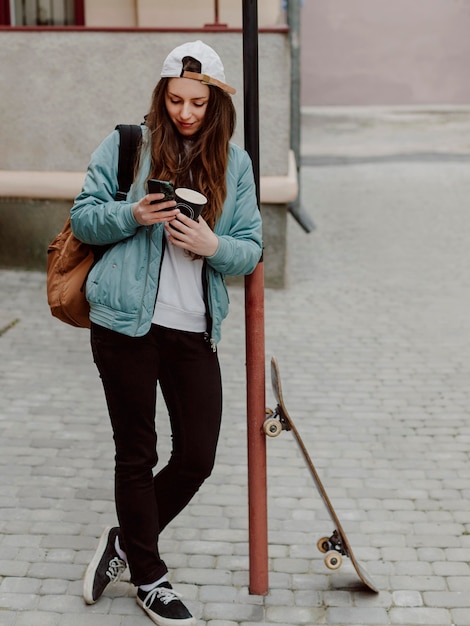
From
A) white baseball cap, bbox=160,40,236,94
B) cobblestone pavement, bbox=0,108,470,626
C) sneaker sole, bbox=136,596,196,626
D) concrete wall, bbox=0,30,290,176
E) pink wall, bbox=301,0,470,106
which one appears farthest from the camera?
pink wall, bbox=301,0,470,106

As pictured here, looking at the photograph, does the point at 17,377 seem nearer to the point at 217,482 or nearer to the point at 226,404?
the point at 226,404

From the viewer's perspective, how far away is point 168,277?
3.20 m

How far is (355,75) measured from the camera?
70.6 feet

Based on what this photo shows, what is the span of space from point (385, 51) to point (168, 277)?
1925cm

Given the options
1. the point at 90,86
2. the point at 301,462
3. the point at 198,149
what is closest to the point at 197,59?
the point at 198,149

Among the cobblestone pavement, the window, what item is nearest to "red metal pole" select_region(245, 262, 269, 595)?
the cobblestone pavement

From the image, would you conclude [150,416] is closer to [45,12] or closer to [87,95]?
[87,95]

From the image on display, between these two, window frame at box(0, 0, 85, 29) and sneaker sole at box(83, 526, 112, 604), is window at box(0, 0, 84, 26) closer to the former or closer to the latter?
window frame at box(0, 0, 85, 29)

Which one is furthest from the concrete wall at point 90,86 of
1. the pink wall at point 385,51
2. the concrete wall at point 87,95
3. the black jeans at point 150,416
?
the pink wall at point 385,51

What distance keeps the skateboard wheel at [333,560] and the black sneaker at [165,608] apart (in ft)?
1.65

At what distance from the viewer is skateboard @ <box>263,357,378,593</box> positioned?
3432 mm

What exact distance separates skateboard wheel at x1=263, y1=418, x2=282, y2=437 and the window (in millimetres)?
7082

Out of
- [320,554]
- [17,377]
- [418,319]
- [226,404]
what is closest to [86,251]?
[320,554]

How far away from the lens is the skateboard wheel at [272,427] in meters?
3.43
